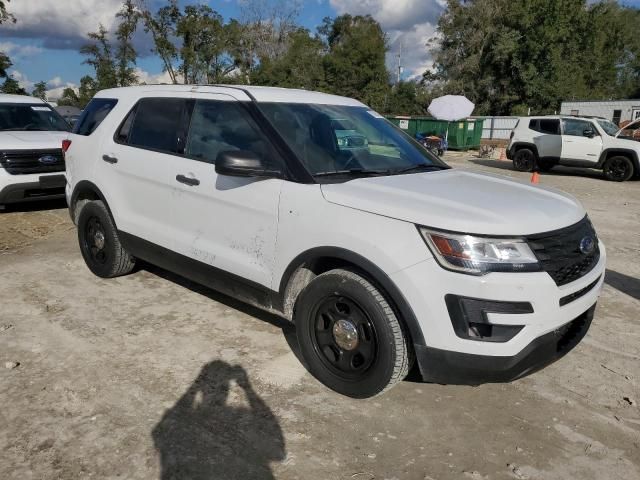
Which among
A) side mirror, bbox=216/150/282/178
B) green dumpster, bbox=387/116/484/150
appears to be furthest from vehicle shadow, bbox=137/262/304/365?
green dumpster, bbox=387/116/484/150

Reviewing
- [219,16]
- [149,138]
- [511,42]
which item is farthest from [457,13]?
[149,138]

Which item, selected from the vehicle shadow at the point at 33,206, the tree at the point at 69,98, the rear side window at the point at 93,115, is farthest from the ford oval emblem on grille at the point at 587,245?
the tree at the point at 69,98

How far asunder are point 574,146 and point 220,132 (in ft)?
48.7

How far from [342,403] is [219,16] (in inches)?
1673

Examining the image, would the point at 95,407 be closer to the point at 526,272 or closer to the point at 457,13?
the point at 526,272

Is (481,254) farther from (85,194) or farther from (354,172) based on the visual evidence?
(85,194)

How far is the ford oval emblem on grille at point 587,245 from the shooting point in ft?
9.98

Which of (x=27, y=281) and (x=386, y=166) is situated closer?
(x=386, y=166)

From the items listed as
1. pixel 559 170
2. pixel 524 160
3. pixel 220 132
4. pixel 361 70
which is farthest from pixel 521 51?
pixel 220 132

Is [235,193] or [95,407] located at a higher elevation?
[235,193]

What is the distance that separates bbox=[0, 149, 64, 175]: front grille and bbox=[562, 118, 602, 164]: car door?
14.0 m

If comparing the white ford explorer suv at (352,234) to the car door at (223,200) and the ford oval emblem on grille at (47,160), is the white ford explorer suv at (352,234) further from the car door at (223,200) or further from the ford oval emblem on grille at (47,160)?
the ford oval emblem on grille at (47,160)

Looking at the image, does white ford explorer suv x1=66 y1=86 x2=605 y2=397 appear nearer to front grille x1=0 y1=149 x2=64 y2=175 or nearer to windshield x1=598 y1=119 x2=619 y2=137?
front grille x1=0 y1=149 x2=64 y2=175

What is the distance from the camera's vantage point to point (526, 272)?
8.72ft
